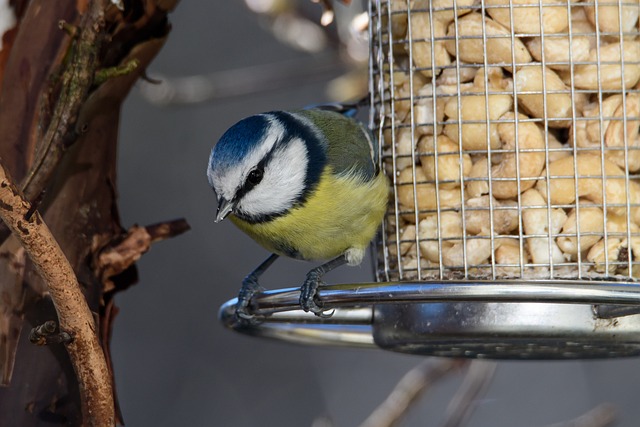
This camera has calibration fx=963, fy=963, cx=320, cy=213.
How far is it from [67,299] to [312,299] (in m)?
0.42

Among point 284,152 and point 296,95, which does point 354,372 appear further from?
point 284,152

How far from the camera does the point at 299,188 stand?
1.69 meters

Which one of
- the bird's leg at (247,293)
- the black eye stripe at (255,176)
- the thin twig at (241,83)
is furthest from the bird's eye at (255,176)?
the thin twig at (241,83)

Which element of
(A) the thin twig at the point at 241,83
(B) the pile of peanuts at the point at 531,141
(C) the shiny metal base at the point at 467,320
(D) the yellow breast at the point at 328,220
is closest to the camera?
(C) the shiny metal base at the point at 467,320

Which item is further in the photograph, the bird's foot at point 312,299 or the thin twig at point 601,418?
the thin twig at point 601,418

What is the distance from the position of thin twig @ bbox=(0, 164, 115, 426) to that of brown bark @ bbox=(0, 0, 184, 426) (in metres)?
0.14

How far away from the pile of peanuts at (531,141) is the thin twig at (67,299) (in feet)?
2.17

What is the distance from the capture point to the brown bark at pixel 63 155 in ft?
4.45

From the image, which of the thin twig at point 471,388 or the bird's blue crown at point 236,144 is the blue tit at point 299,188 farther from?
the thin twig at point 471,388

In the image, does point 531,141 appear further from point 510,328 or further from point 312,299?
point 312,299

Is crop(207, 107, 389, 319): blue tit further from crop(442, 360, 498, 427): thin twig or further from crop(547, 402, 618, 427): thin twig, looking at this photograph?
crop(547, 402, 618, 427): thin twig

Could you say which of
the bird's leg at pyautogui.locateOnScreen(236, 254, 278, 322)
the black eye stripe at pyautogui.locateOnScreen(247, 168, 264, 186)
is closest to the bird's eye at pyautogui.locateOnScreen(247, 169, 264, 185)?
the black eye stripe at pyautogui.locateOnScreen(247, 168, 264, 186)

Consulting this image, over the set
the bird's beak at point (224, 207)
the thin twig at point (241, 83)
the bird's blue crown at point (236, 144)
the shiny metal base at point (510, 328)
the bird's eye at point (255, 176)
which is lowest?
the shiny metal base at point (510, 328)

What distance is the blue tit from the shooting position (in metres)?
1.59
